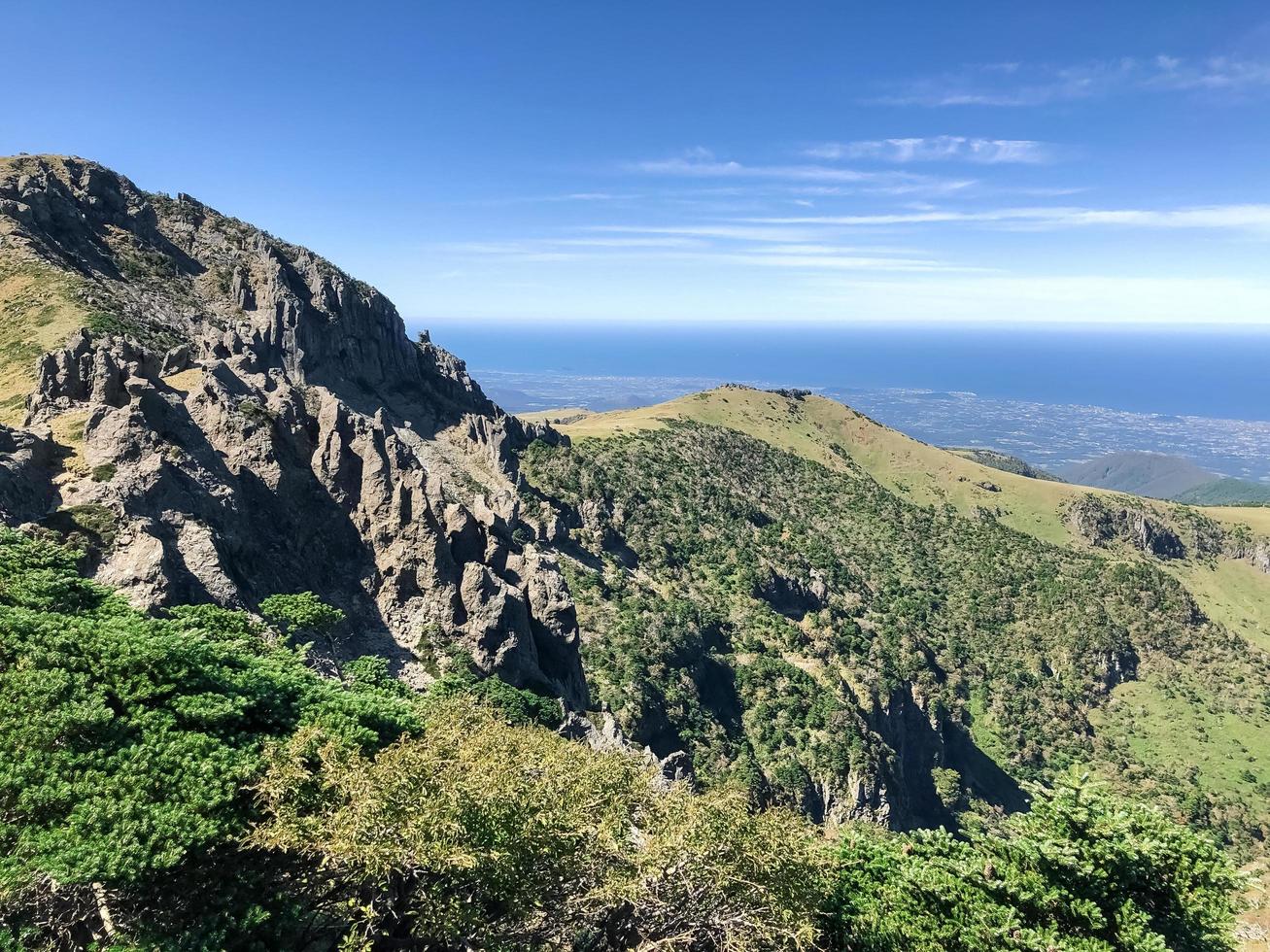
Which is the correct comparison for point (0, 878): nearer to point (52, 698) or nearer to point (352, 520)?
point (52, 698)

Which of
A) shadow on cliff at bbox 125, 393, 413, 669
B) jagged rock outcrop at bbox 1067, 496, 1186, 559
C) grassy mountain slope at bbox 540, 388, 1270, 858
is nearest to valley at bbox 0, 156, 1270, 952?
shadow on cliff at bbox 125, 393, 413, 669

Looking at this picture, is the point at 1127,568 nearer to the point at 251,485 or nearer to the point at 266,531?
the point at 266,531

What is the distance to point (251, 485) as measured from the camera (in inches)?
1754

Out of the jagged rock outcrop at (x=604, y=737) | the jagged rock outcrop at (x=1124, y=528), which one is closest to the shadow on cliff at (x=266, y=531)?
the jagged rock outcrop at (x=604, y=737)

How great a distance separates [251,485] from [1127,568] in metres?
167

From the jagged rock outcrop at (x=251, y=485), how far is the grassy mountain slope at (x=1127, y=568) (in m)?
66.5

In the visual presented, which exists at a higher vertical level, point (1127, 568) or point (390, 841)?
point (390, 841)

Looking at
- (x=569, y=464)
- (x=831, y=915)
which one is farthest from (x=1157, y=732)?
(x=831, y=915)

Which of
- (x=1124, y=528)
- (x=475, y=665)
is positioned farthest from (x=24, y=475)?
(x=1124, y=528)

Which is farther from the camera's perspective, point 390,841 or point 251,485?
point 251,485

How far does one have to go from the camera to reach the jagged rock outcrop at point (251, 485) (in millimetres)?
34594

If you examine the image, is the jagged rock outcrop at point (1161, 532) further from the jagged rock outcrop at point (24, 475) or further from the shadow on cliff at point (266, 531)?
the jagged rock outcrop at point (24, 475)

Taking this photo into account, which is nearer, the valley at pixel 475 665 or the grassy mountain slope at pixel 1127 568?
the valley at pixel 475 665

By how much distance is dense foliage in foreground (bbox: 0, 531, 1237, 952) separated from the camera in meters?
15.5
